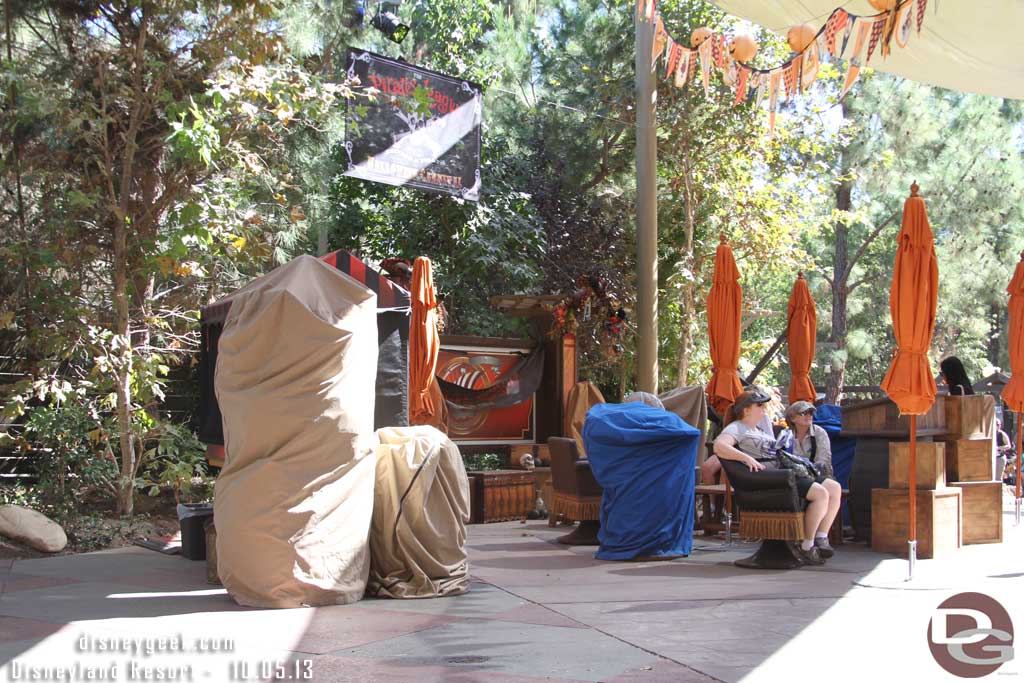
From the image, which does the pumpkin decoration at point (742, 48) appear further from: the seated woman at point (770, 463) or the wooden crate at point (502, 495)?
the wooden crate at point (502, 495)

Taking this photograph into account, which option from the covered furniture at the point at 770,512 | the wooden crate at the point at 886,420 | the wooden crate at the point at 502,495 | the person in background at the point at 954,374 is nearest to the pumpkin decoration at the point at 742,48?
the wooden crate at the point at 886,420

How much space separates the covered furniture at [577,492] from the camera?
27.6 feet

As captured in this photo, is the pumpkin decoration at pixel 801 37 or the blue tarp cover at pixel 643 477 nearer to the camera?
the blue tarp cover at pixel 643 477

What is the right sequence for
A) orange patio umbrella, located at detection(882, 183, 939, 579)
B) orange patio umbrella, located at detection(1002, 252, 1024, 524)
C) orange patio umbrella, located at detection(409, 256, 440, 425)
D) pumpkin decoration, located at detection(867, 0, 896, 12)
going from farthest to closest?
orange patio umbrella, located at detection(1002, 252, 1024, 524) < orange patio umbrella, located at detection(409, 256, 440, 425) < pumpkin decoration, located at detection(867, 0, 896, 12) < orange patio umbrella, located at detection(882, 183, 939, 579)

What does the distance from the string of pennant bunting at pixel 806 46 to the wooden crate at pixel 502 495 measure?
174 inches

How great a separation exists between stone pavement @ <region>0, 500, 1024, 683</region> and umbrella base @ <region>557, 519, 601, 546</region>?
3.56 feet

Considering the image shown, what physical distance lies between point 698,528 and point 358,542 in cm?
460

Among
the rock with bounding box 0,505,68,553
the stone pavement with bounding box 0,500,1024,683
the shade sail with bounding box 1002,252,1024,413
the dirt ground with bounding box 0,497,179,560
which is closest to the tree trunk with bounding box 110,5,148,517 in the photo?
the dirt ground with bounding box 0,497,179,560

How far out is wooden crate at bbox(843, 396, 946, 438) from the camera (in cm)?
824

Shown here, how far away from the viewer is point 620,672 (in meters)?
4.11

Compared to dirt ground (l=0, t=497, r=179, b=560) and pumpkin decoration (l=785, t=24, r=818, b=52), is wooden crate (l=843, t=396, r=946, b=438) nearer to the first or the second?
A: pumpkin decoration (l=785, t=24, r=818, b=52)

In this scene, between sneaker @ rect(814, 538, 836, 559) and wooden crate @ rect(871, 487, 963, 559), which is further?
wooden crate @ rect(871, 487, 963, 559)

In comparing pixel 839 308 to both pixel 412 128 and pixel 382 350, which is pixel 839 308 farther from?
pixel 382 350


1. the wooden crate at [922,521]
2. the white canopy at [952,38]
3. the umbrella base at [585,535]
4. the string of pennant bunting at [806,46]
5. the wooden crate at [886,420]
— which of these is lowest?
the umbrella base at [585,535]
